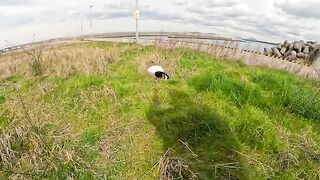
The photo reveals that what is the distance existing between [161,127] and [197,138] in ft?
2.22

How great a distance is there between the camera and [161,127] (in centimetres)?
582

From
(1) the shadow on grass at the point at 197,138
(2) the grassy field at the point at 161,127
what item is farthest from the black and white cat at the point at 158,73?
(1) the shadow on grass at the point at 197,138

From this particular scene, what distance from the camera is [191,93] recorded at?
694 centimetres

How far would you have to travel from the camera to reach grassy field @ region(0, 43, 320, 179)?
484cm

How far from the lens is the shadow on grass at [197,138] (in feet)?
15.6

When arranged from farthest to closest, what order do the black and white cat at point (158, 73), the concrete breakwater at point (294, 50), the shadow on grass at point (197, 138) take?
the concrete breakwater at point (294, 50) → the black and white cat at point (158, 73) → the shadow on grass at point (197, 138)

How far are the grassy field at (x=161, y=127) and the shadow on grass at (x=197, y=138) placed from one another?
1 cm

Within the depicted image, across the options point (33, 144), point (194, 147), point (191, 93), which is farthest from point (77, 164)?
point (191, 93)

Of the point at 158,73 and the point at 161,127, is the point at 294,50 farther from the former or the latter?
the point at 161,127

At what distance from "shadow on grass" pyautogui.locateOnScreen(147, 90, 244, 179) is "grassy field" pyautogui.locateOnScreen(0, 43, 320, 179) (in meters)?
0.01

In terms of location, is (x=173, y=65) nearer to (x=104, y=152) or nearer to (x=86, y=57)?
(x=86, y=57)

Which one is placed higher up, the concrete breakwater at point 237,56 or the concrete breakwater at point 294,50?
the concrete breakwater at point 237,56

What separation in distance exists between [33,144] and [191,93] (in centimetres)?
301

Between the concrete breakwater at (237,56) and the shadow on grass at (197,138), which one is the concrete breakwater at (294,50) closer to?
the concrete breakwater at (237,56)
